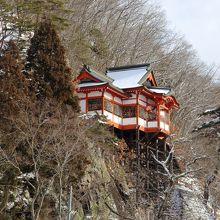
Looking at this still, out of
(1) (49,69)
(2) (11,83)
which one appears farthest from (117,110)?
(2) (11,83)

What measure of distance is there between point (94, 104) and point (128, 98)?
255 cm

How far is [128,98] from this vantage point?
28.1 meters

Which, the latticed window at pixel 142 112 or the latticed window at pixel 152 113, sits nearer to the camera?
the latticed window at pixel 142 112

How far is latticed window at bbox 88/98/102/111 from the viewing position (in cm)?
2640

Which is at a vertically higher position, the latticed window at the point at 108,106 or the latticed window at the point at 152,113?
the latticed window at the point at 152,113

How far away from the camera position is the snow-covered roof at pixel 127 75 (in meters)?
28.6

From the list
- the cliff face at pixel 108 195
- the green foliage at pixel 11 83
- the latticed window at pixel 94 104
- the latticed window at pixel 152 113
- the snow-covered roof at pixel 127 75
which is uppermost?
the snow-covered roof at pixel 127 75

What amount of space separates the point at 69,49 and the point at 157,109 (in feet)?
21.3

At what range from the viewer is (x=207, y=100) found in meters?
40.7

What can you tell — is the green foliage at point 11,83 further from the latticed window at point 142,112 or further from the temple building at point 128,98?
the latticed window at point 142,112

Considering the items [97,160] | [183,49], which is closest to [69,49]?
[97,160]

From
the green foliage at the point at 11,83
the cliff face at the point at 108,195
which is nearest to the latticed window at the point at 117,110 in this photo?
the cliff face at the point at 108,195

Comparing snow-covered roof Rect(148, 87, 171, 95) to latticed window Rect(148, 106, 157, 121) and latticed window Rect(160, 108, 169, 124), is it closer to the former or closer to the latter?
latticed window Rect(148, 106, 157, 121)

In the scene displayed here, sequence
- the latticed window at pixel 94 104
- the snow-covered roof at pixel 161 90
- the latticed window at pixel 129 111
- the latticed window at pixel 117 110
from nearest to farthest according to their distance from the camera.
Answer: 1. the latticed window at pixel 94 104
2. the latticed window at pixel 117 110
3. the latticed window at pixel 129 111
4. the snow-covered roof at pixel 161 90
